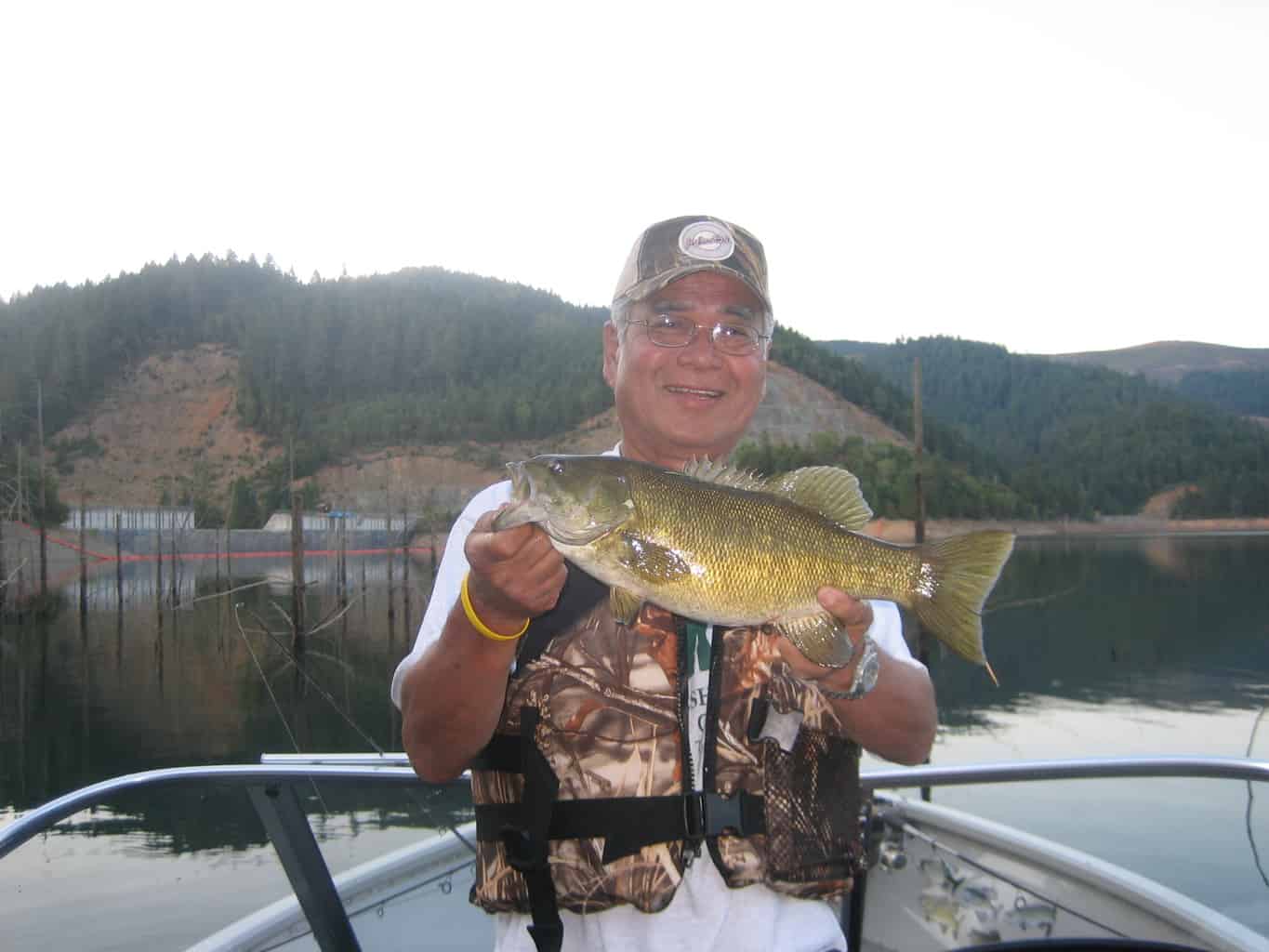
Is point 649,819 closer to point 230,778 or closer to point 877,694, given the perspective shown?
point 877,694

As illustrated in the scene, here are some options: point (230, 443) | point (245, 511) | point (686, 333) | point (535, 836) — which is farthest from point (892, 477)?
point (230, 443)

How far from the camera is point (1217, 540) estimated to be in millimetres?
121875

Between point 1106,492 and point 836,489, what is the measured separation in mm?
145999

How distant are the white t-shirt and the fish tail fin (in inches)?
33.0

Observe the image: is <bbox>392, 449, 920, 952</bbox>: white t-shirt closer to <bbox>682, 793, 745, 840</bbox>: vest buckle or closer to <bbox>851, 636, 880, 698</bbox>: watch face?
<bbox>682, 793, 745, 840</bbox>: vest buckle

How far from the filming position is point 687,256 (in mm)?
3316

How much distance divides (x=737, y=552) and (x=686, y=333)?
2.62 feet

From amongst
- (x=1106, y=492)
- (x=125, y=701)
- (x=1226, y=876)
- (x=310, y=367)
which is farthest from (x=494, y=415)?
(x=1226, y=876)

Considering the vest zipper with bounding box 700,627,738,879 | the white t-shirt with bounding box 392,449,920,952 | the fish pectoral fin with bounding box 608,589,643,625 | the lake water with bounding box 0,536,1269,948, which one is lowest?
the lake water with bounding box 0,536,1269,948

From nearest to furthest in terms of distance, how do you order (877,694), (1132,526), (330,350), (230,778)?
(877,694), (230,778), (1132,526), (330,350)

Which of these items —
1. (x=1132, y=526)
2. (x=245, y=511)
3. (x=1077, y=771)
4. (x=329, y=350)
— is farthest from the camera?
(x=329, y=350)

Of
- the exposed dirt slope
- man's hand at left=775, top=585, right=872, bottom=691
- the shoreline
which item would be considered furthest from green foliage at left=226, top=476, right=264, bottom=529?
man's hand at left=775, top=585, right=872, bottom=691

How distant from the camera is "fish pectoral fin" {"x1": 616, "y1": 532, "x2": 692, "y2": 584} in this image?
115 inches

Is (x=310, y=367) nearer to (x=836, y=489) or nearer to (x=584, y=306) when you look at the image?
(x=584, y=306)
